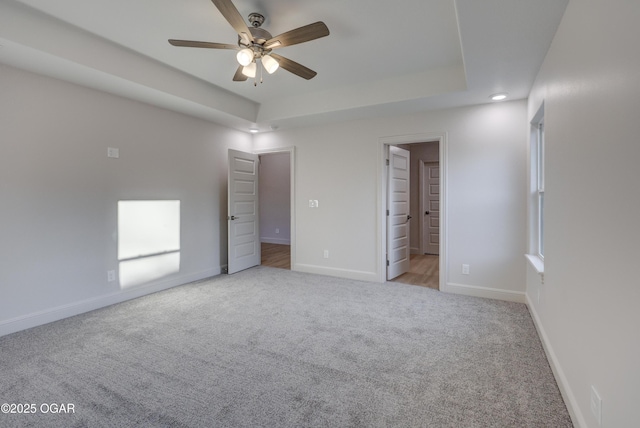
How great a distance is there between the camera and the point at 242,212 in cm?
525

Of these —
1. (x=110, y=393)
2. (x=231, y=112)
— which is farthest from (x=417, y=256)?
(x=110, y=393)

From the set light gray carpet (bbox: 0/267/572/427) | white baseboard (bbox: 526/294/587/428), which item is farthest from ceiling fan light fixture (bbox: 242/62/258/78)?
white baseboard (bbox: 526/294/587/428)

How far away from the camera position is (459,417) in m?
1.71

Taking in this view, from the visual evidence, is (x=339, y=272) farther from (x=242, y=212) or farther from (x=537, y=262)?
(x=537, y=262)

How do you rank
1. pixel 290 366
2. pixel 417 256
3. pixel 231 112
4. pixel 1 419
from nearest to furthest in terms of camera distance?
pixel 1 419, pixel 290 366, pixel 231 112, pixel 417 256

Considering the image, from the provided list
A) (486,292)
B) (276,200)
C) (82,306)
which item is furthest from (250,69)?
(276,200)

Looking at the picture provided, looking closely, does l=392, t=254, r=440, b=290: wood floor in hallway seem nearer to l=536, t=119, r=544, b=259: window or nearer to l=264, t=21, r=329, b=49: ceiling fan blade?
l=536, t=119, r=544, b=259: window

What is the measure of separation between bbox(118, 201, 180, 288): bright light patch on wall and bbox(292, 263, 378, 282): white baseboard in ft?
6.32

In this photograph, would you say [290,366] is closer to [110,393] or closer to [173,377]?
[173,377]

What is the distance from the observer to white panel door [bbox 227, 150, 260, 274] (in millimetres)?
4992

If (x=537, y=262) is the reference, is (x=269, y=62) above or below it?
above

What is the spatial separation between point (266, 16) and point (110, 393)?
2942 millimetres

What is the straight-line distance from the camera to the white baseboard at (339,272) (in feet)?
15.1

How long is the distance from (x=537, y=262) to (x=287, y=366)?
102 inches
